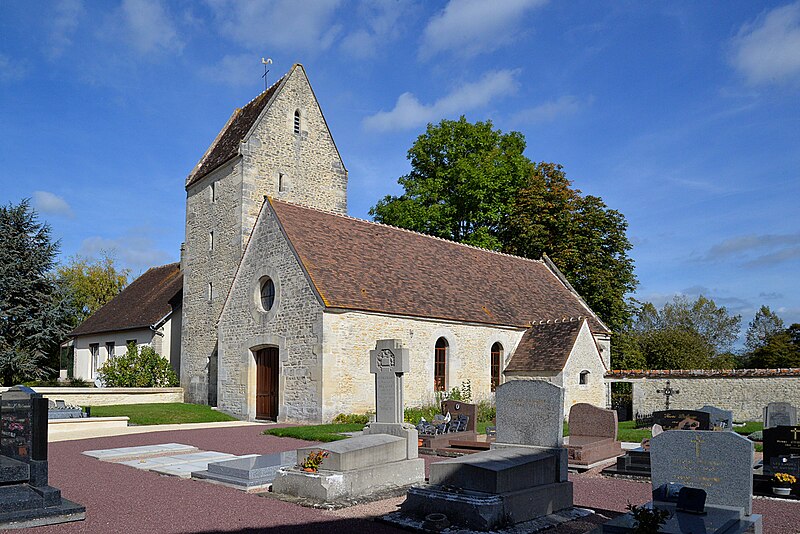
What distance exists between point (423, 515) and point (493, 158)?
111 feet

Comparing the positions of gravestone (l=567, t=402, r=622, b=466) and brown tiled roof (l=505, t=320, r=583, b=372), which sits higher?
brown tiled roof (l=505, t=320, r=583, b=372)

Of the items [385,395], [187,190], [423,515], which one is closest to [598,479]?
[385,395]

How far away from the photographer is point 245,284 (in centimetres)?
2386

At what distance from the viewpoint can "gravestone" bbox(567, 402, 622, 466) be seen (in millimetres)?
13742

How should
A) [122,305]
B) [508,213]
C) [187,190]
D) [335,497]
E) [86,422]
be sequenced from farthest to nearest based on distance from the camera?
[508,213], [122,305], [187,190], [86,422], [335,497]

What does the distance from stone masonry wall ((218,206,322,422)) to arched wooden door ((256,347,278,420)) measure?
212 mm

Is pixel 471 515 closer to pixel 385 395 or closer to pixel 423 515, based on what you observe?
pixel 423 515

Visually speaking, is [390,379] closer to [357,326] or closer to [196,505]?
[196,505]

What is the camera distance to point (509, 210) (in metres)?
39.7

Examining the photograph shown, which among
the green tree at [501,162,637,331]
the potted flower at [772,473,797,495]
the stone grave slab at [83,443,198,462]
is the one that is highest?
the green tree at [501,162,637,331]

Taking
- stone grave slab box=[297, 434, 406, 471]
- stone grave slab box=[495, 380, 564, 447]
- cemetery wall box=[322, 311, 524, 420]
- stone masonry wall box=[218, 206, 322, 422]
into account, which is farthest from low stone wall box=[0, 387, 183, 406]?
stone grave slab box=[495, 380, 564, 447]

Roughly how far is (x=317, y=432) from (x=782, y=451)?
1066cm

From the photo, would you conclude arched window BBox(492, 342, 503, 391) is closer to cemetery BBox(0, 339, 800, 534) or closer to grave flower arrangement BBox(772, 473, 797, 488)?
cemetery BBox(0, 339, 800, 534)

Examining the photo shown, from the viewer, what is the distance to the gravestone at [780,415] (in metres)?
16.4
